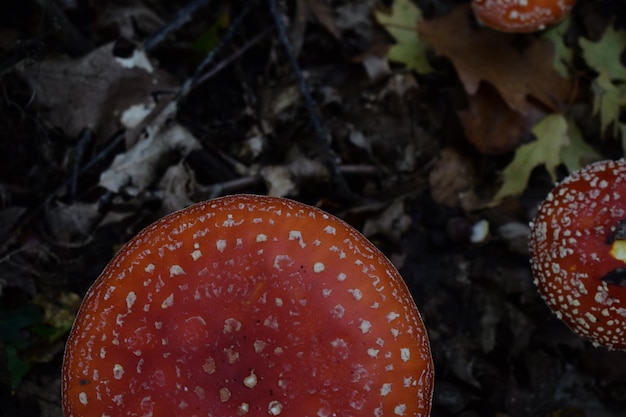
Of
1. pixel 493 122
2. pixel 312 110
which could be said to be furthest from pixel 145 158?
pixel 493 122

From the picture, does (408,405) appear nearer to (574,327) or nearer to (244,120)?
(574,327)

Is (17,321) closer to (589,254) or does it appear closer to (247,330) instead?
(247,330)

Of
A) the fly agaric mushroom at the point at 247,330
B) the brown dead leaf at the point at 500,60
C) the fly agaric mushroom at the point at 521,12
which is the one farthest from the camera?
the brown dead leaf at the point at 500,60

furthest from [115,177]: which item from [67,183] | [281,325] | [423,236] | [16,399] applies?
[423,236]

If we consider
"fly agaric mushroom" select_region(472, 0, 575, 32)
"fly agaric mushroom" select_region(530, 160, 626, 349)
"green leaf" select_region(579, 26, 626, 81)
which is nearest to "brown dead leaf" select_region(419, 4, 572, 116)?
"green leaf" select_region(579, 26, 626, 81)

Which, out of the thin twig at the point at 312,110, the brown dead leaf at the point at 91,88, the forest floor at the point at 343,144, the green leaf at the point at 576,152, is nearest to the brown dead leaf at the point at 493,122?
the forest floor at the point at 343,144

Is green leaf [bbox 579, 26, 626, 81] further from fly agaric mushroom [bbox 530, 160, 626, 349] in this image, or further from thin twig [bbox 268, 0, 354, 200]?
thin twig [bbox 268, 0, 354, 200]

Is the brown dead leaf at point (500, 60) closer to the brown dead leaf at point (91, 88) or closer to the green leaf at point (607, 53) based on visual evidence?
the green leaf at point (607, 53)
